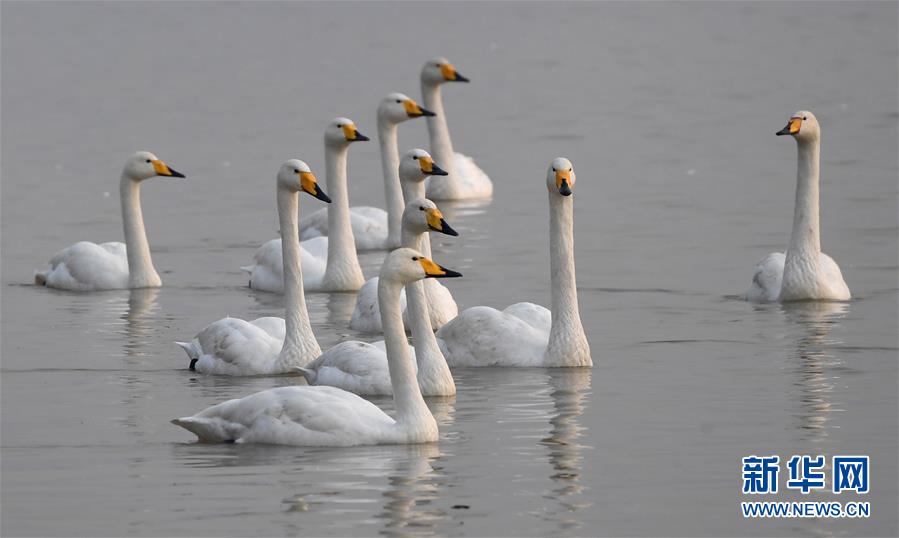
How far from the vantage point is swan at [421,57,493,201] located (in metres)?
27.4

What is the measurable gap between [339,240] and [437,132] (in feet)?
26.0

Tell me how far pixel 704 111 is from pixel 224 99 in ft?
29.5

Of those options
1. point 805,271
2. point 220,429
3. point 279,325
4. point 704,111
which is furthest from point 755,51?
point 220,429

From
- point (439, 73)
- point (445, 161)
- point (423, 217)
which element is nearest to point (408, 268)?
point (423, 217)

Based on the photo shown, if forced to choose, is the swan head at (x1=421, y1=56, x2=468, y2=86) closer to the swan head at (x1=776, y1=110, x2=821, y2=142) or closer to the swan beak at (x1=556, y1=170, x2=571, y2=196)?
the swan head at (x1=776, y1=110, x2=821, y2=142)

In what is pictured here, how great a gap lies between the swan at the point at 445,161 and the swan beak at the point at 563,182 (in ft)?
38.0

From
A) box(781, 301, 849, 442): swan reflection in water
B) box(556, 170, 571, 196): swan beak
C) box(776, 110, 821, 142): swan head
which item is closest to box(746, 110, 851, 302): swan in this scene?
box(776, 110, 821, 142): swan head

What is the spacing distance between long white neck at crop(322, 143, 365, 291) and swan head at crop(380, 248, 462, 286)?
6.93 metres

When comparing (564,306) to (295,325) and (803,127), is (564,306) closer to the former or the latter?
(295,325)

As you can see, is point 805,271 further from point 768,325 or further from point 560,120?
point 560,120

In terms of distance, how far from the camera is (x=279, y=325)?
1642 centimetres

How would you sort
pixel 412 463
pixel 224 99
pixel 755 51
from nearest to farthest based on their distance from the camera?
pixel 412 463, pixel 224 99, pixel 755 51

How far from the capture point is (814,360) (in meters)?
15.9

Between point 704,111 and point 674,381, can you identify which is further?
point 704,111
